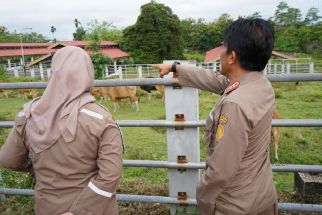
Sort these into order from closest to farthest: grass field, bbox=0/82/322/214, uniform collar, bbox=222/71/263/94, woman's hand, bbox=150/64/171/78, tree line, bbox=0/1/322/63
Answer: uniform collar, bbox=222/71/263/94
woman's hand, bbox=150/64/171/78
grass field, bbox=0/82/322/214
tree line, bbox=0/1/322/63

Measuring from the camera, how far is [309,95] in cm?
1452

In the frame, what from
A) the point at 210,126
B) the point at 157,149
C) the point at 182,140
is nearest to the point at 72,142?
the point at 210,126

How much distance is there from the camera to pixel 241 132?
5.79 ft

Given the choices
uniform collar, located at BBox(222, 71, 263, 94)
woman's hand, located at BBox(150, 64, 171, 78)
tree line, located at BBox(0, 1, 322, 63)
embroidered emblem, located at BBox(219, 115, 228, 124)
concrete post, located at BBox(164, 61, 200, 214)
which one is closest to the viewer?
embroidered emblem, located at BBox(219, 115, 228, 124)

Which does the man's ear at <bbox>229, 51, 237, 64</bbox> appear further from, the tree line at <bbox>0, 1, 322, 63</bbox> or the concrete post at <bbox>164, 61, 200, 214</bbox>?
the tree line at <bbox>0, 1, 322, 63</bbox>

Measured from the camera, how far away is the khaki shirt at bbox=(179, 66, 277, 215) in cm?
178

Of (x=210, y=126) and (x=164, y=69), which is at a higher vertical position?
(x=164, y=69)

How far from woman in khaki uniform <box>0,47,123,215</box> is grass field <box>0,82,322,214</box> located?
161 centimetres

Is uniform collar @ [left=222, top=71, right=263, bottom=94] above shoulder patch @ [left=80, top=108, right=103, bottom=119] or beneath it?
above

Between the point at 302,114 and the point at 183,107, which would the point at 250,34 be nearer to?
the point at 183,107

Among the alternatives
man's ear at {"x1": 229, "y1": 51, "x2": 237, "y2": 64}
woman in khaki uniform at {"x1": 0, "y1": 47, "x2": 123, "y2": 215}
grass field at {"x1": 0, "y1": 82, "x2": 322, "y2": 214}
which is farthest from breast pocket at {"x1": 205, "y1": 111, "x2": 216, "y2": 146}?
grass field at {"x1": 0, "y1": 82, "x2": 322, "y2": 214}

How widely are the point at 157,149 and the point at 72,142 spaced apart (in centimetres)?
555

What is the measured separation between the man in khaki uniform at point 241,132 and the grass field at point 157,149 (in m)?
1.67

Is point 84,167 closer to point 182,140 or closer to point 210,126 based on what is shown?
point 210,126
